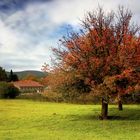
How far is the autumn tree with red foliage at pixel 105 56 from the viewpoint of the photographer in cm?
3253

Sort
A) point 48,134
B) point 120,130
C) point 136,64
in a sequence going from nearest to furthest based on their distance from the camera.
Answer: point 48,134 → point 120,130 → point 136,64

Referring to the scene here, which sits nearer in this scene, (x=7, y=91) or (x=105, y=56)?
(x=105, y=56)

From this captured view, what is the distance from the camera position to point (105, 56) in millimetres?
33438

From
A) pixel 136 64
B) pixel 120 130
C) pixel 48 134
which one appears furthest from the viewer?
pixel 136 64

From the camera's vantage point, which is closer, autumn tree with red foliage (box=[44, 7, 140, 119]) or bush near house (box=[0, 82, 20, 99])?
autumn tree with red foliage (box=[44, 7, 140, 119])

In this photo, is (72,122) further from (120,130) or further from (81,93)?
(120,130)

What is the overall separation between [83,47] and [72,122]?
6030 mm

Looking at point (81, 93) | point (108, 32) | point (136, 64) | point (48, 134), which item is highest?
point (108, 32)

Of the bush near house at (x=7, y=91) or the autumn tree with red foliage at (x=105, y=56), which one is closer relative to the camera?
the autumn tree with red foliage at (x=105, y=56)

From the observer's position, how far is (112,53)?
3331 centimetres

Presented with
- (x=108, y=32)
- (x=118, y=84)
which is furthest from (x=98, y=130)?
(x=108, y=32)

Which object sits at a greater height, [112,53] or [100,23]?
[100,23]

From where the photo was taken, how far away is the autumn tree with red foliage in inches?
1281

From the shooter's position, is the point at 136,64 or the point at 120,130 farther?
the point at 136,64
